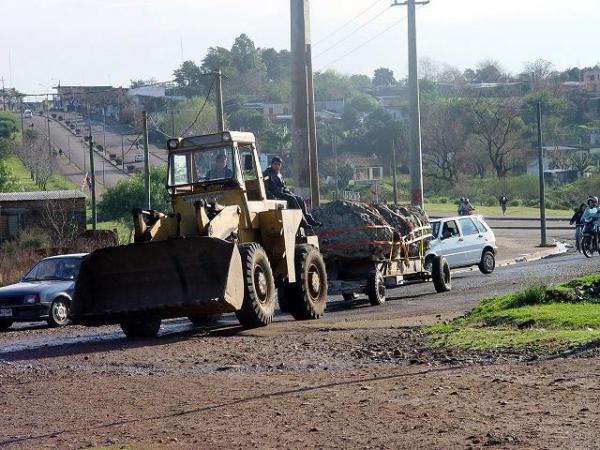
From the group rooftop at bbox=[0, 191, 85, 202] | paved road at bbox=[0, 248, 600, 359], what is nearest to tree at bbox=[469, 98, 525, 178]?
rooftop at bbox=[0, 191, 85, 202]

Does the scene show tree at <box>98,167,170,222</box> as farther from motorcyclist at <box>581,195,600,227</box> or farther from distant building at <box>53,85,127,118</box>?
distant building at <box>53,85,127,118</box>

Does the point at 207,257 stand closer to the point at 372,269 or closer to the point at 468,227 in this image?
the point at 372,269

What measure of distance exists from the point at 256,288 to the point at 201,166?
2823 mm

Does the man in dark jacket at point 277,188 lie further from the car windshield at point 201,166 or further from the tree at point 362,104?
the tree at point 362,104

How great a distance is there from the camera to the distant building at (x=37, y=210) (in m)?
55.7

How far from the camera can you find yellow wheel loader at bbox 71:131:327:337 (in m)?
17.0

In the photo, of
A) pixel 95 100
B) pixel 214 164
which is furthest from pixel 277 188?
pixel 95 100

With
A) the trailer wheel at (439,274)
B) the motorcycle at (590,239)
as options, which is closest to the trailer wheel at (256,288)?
the trailer wheel at (439,274)

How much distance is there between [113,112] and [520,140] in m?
42.3

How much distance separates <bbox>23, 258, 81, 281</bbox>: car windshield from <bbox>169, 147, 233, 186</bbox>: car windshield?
6.67 metres

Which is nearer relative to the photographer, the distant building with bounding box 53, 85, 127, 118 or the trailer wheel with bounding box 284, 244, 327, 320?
the trailer wheel with bounding box 284, 244, 327, 320

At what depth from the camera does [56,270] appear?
25719mm

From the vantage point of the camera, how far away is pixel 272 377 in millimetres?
12352

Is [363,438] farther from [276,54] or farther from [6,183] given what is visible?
[276,54]
